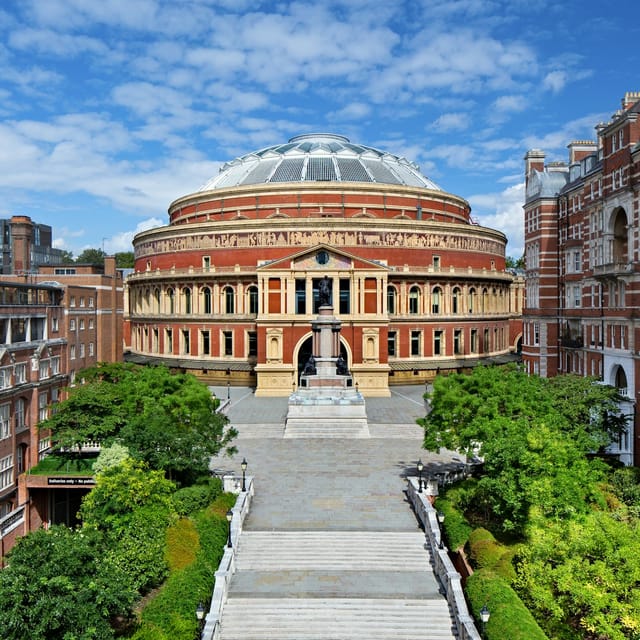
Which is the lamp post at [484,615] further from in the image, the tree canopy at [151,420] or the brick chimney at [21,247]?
the brick chimney at [21,247]

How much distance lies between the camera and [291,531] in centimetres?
2588

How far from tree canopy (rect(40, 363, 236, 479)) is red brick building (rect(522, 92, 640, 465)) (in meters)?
23.8

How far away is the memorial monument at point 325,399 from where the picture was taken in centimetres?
4147

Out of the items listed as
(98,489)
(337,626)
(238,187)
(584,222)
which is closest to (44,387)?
(98,489)

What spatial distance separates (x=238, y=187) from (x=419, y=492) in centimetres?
4914

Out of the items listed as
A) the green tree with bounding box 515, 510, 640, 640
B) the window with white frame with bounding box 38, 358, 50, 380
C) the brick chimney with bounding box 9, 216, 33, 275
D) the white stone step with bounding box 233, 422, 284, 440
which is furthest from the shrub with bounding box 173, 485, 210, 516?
the brick chimney with bounding box 9, 216, 33, 275

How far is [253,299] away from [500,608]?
149 ft

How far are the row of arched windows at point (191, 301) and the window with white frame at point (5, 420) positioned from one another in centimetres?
2823

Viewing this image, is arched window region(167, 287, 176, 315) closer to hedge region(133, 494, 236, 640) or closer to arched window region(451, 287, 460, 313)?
arched window region(451, 287, 460, 313)

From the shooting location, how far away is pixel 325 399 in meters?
44.2

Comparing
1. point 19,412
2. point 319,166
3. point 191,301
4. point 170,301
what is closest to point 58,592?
point 19,412

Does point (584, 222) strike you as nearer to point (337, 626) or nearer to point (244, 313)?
point (244, 313)

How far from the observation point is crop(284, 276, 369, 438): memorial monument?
136ft

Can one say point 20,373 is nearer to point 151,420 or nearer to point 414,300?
point 151,420
